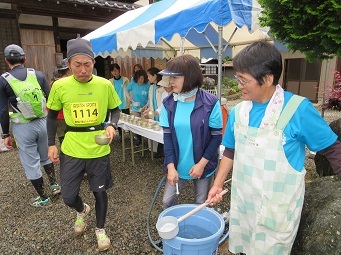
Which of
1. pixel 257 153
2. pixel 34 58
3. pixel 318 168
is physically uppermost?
pixel 34 58

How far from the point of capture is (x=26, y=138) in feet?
10.9

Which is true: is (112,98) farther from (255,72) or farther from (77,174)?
(255,72)

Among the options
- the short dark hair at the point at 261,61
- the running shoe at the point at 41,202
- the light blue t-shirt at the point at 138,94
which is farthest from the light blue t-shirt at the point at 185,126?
the light blue t-shirt at the point at 138,94

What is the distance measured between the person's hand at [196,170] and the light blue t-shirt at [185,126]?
9 centimetres

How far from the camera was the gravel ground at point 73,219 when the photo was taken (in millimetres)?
2656

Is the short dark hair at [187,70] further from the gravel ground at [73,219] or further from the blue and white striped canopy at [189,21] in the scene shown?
the gravel ground at [73,219]

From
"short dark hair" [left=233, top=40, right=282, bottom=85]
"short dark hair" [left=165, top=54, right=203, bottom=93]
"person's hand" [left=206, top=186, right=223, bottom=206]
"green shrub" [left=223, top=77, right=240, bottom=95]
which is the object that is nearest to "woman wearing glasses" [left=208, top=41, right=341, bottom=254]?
"short dark hair" [left=233, top=40, right=282, bottom=85]

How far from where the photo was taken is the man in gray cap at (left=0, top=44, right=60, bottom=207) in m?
3.14

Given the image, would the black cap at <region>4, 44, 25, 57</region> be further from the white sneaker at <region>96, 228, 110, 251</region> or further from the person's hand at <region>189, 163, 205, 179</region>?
the person's hand at <region>189, 163, 205, 179</region>

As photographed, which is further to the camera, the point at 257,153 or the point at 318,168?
the point at 318,168

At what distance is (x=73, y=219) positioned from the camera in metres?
3.16

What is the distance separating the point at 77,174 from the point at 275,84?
1.87m

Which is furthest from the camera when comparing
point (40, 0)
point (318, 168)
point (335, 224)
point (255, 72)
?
point (40, 0)

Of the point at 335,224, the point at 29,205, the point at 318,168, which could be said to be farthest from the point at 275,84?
the point at 29,205
